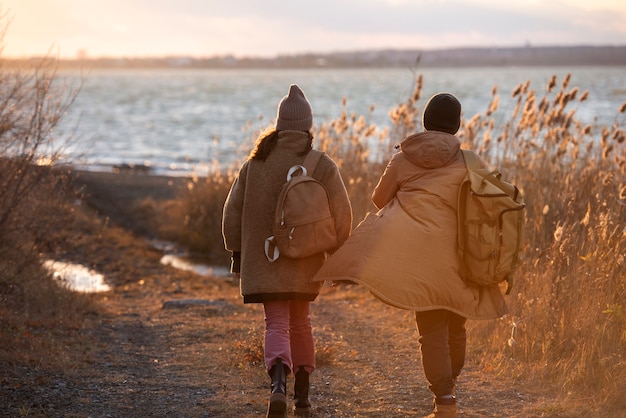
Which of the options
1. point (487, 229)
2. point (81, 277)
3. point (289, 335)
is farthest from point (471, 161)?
point (81, 277)

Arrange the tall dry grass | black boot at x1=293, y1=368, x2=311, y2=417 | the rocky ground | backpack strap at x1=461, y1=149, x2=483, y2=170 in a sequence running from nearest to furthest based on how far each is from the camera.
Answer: backpack strap at x1=461, y1=149, x2=483, y2=170
black boot at x1=293, y1=368, x2=311, y2=417
the rocky ground
the tall dry grass

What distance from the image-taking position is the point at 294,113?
193 inches

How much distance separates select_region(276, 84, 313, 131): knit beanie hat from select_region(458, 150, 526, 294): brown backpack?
3.11ft

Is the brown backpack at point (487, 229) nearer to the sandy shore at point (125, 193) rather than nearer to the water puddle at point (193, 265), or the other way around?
the water puddle at point (193, 265)

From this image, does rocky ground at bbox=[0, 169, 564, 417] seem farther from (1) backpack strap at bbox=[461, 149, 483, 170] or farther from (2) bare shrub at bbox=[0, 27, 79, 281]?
(1) backpack strap at bbox=[461, 149, 483, 170]

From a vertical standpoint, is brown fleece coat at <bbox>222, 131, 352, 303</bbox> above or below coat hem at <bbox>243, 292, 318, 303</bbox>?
above

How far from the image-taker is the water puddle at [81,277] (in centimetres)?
1038

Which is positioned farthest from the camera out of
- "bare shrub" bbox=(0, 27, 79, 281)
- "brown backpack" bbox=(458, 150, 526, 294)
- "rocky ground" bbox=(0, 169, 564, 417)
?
"bare shrub" bbox=(0, 27, 79, 281)

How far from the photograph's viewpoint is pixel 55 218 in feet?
30.5

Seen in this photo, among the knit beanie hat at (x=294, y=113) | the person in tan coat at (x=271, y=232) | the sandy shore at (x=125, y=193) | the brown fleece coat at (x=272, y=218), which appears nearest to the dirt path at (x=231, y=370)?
the person in tan coat at (x=271, y=232)

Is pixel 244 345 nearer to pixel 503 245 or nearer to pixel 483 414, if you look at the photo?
pixel 483 414

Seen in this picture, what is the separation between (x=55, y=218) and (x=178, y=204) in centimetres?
528

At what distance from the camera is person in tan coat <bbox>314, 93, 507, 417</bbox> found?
181 inches

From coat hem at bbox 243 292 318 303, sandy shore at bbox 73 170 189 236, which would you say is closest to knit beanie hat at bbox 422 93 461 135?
coat hem at bbox 243 292 318 303
